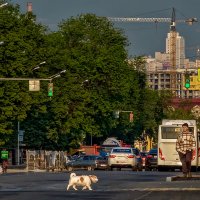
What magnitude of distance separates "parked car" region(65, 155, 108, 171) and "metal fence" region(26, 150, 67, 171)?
0.84m

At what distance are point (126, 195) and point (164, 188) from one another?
2740 mm

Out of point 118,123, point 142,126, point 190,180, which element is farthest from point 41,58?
point 190,180

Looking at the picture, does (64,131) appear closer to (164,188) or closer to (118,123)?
(118,123)

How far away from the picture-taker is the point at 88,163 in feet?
293

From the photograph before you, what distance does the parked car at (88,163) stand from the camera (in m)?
87.7

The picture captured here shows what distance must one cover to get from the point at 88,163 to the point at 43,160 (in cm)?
765

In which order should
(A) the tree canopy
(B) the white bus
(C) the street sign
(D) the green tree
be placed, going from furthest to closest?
(A) the tree canopy, (D) the green tree, (C) the street sign, (B) the white bus

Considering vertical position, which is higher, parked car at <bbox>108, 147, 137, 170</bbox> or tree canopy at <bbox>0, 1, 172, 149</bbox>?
tree canopy at <bbox>0, 1, 172, 149</bbox>

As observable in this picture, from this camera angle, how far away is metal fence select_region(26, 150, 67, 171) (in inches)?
3132

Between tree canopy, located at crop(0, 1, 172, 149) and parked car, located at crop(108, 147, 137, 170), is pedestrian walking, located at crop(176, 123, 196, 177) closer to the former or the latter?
parked car, located at crop(108, 147, 137, 170)

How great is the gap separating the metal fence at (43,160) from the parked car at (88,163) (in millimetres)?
838

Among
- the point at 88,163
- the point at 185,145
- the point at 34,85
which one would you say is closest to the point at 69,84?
the point at 88,163

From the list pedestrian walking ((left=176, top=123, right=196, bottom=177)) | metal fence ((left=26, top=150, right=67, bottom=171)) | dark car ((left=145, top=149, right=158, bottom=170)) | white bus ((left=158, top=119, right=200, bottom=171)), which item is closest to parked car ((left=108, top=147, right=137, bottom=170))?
metal fence ((left=26, top=150, right=67, bottom=171))

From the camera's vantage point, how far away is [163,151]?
74.4m
